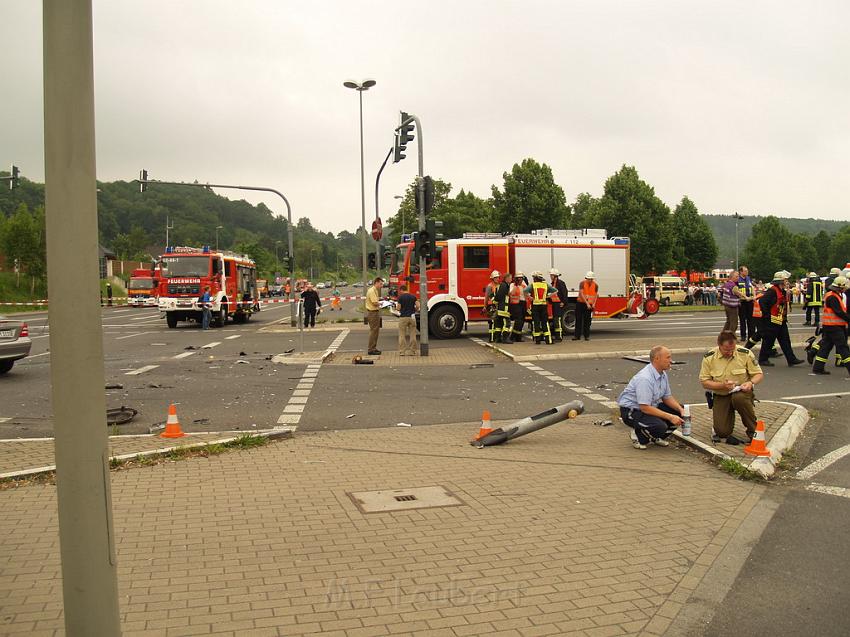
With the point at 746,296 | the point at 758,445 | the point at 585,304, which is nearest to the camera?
the point at 758,445

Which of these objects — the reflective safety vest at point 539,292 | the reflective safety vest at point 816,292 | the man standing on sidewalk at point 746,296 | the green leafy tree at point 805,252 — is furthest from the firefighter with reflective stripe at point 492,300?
the green leafy tree at point 805,252

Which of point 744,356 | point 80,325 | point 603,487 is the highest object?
point 80,325

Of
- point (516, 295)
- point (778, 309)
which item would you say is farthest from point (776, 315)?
point (516, 295)

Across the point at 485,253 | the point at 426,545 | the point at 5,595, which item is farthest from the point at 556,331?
the point at 5,595

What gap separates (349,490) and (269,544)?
4.82ft

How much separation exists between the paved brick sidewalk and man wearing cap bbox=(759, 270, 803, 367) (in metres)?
8.37

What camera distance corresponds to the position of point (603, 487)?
6750mm

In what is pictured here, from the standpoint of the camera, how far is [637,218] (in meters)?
57.8

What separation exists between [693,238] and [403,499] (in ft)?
241

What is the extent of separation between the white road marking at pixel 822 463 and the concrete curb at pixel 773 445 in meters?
0.26

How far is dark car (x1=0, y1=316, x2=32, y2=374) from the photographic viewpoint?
14.8 metres

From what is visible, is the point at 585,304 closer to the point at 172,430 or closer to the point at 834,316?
the point at 834,316

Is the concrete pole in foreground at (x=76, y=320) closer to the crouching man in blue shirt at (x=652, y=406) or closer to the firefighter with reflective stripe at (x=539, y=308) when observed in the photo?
the crouching man in blue shirt at (x=652, y=406)

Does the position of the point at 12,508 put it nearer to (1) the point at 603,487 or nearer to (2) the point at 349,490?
(2) the point at 349,490
